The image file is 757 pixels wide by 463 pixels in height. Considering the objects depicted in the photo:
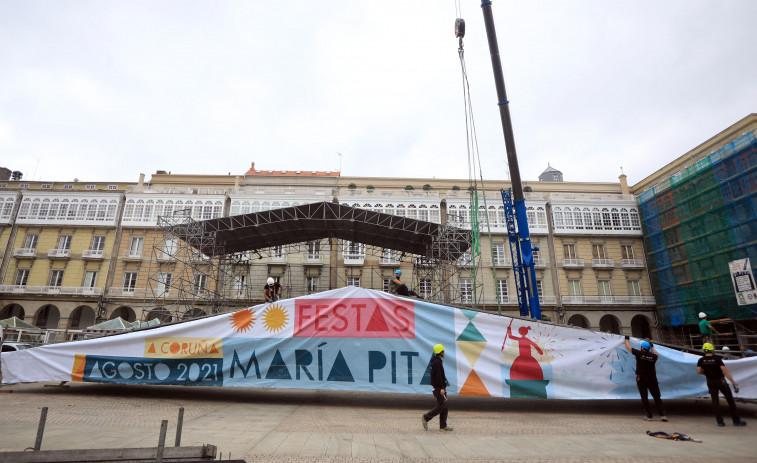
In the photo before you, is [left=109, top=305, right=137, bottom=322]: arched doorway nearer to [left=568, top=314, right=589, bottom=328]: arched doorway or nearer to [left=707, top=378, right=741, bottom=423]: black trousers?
[left=707, top=378, right=741, bottom=423]: black trousers

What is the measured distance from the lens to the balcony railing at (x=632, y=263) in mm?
34812

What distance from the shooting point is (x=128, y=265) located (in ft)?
110

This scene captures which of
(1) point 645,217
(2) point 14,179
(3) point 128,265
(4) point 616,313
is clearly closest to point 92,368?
(3) point 128,265

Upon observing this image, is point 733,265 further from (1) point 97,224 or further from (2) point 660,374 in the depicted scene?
(1) point 97,224

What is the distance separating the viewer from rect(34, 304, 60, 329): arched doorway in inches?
1337

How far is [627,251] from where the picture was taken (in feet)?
117

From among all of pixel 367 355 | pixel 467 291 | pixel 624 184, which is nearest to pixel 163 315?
pixel 467 291

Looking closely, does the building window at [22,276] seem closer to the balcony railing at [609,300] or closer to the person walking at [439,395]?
the person walking at [439,395]

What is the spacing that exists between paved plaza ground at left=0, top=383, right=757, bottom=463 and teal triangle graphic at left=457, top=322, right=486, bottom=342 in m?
1.72

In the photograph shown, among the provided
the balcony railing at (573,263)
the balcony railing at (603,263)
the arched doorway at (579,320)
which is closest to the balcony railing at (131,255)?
the balcony railing at (573,263)

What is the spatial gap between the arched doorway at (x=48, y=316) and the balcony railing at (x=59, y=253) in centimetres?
432

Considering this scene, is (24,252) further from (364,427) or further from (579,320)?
(579,320)

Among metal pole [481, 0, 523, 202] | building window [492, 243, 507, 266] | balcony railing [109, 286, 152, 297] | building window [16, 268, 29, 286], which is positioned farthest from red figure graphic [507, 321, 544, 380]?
building window [16, 268, 29, 286]

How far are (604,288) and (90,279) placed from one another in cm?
4351
